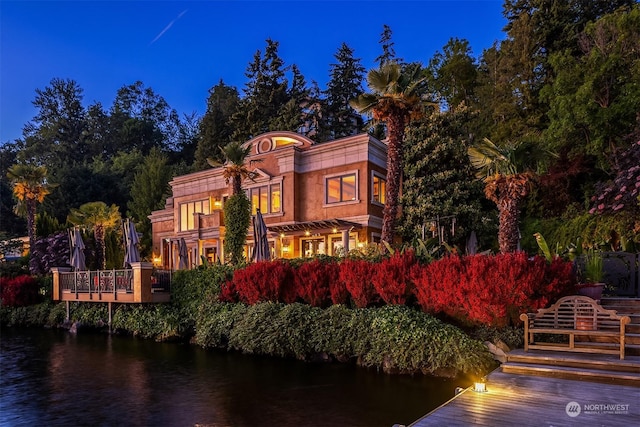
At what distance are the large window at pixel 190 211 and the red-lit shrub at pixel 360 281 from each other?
17681 millimetres

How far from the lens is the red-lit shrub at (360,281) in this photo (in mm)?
13672

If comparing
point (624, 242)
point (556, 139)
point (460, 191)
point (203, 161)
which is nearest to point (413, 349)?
point (624, 242)

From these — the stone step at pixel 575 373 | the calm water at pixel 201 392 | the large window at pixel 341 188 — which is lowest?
the calm water at pixel 201 392

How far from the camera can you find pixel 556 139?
2416cm

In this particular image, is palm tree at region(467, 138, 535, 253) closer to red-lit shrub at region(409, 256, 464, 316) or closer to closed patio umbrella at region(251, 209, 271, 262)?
red-lit shrub at region(409, 256, 464, 316)

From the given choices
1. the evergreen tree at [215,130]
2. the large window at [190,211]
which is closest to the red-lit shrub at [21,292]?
the large window at [190,211]

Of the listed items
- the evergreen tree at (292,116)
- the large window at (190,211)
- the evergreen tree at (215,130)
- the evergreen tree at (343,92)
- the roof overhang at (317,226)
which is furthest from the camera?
the evergreen tree at (215,130)

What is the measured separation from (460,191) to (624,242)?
892 cm

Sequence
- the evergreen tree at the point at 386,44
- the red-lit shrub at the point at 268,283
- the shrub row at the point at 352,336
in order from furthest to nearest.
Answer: the evergreen tree at the point at 386,44 → the red-lit shrub at the point at 268,283 → the shrub row at the point at 352,336

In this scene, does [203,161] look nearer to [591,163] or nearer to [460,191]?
[460,191]

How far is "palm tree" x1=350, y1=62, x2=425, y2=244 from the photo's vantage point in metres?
17.8

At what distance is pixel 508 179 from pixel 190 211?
2138 cm

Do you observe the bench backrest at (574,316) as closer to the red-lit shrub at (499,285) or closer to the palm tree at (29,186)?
the red-lit shrub at (499,285)

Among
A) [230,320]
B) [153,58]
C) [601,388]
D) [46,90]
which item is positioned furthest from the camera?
[153,58]
